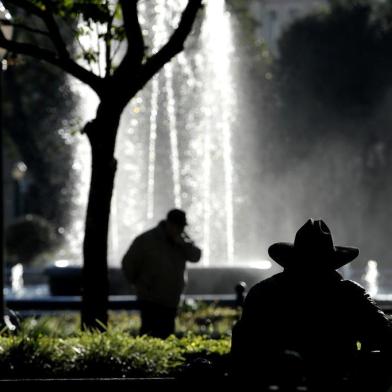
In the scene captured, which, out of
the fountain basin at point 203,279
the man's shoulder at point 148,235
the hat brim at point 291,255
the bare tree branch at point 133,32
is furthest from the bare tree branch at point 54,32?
the fountain basin at point 203,279

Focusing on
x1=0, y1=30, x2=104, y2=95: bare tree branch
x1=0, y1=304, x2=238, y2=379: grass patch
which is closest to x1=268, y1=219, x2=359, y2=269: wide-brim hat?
x1=0, y1=304, x2=238, y2=379: grass patch

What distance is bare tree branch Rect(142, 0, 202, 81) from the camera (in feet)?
40.1

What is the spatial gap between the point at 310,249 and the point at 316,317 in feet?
0.98

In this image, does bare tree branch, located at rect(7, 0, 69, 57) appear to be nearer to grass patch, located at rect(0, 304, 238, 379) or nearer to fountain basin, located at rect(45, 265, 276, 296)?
grass patch, located at rect(0, 304, 238, 379)

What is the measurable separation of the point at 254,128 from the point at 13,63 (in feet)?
130

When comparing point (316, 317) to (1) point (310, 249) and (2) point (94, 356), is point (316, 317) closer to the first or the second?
(1) point (310, 249)

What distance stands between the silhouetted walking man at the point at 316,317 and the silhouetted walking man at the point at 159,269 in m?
6.38

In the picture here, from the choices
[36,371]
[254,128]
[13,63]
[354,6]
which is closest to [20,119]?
[254,128]

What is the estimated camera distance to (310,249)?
631 centimetres

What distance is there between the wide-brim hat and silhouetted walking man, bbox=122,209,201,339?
6377mm

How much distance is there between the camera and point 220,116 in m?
40.1

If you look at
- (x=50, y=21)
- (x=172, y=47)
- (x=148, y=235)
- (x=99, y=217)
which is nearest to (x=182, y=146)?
(x=148, y=235)

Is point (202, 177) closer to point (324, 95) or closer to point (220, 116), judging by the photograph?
point (220, 116)

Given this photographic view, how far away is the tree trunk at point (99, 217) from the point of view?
11828 millimetres
